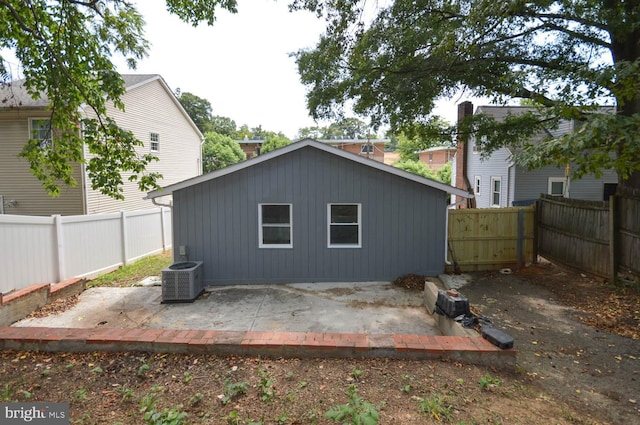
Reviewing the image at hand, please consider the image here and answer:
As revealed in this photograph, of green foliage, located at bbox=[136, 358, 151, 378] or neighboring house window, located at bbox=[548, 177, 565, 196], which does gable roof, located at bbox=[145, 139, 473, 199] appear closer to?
green foliage, located at bbox=[136, 358, 151, 378]

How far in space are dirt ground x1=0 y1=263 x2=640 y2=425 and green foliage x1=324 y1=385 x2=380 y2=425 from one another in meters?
0.01

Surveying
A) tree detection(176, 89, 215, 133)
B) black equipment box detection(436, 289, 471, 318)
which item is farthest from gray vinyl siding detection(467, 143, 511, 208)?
tree detection(176, 89, 215, 133)

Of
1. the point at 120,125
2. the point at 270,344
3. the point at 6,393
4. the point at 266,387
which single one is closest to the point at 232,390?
the point at 266,387

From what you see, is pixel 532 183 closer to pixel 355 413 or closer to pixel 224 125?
pixel 355 413

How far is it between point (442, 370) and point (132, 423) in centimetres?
262

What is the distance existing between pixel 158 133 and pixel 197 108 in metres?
35.4

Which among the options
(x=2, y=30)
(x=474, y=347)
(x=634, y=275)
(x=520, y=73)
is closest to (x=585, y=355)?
(x=474, y=347)

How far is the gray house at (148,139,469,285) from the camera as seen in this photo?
8.27 meters

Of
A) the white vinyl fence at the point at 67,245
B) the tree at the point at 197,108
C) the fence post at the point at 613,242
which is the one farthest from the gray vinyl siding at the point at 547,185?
the tree at the point at 197,108

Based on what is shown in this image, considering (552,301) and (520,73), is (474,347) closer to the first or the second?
(552,301)

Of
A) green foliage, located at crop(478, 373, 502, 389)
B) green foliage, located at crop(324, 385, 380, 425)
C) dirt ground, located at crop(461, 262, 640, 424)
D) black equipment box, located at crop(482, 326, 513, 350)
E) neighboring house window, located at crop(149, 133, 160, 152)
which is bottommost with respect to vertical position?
dirt ground, located at crop(461, 262, 640, 424)

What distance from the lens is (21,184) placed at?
11.9 meters

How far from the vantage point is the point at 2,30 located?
6020 mm

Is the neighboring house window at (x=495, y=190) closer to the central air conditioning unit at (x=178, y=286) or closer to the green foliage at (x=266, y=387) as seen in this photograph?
the central air conditioning unit at (x=178, y=286)
